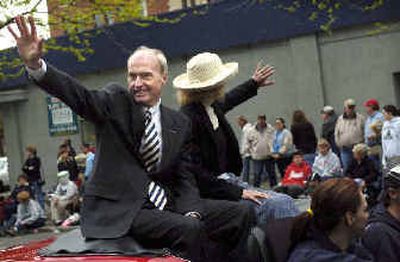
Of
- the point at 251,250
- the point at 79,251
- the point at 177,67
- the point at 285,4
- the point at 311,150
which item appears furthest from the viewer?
the point at 177,67

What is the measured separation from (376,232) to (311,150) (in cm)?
1455

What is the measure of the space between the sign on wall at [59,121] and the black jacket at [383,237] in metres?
23.7

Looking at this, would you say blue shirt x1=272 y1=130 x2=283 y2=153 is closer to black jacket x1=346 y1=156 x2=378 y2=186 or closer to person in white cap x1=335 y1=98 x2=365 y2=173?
person in white cap x1=335 y1=98 x2=365 y2=173

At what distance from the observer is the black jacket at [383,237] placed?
14.2ft

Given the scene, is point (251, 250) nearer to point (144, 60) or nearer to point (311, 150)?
point (144, 60)

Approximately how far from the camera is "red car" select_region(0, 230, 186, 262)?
4258 millimetres

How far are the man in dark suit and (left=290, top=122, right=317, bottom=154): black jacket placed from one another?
13.9 meters

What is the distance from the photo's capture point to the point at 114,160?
4695 millimetres

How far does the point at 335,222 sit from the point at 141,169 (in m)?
1.18

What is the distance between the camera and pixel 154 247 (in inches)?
180

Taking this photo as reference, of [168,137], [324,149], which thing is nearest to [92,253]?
[168,137]

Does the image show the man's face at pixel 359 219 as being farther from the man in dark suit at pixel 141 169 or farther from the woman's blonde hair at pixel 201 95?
the woman's blonde hair at pixel 201 95

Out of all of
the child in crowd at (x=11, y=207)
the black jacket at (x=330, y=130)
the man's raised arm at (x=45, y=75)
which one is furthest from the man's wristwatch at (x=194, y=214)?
the child in crowd at (x=11, y=207)

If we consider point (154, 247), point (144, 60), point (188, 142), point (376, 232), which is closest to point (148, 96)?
point (144, 60)
